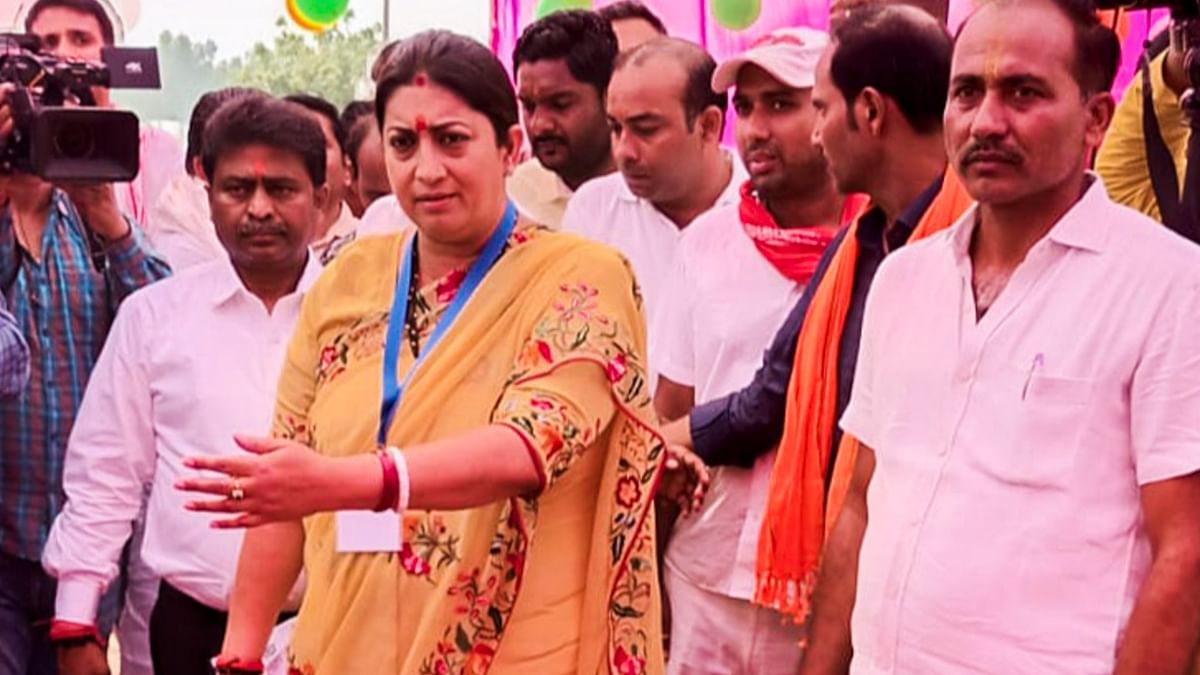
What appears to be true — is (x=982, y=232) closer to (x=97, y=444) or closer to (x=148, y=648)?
(x=97, y=444)

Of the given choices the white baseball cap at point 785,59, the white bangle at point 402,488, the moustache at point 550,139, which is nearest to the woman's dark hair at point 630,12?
the moustache at point 550,139

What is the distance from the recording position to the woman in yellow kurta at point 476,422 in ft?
7.89

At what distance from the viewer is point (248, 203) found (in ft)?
11.6

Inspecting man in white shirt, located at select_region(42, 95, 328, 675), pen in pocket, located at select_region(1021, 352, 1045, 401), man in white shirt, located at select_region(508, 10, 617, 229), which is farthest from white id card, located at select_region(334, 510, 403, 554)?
man in white shirt, located at select_region(508, 10, 617, 229)

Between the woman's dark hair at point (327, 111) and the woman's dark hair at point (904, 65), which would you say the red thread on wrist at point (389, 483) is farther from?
the woman's dark hair at point (327, 111)

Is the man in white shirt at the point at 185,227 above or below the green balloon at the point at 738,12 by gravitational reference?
below

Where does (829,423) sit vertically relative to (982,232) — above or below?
below

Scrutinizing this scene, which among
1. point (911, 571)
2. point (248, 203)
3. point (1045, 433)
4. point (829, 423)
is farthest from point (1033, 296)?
point (248, 203)

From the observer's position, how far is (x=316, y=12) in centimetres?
663

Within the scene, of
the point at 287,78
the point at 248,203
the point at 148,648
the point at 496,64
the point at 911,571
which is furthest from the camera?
the point at 287,78

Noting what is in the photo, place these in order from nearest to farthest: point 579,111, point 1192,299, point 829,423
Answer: point 1192,299 → point 829,423 → point 579,111

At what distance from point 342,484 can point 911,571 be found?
2.15 ft

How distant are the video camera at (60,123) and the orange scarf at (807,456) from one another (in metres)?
1.36

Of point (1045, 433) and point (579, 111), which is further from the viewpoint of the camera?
point (579, 111)
